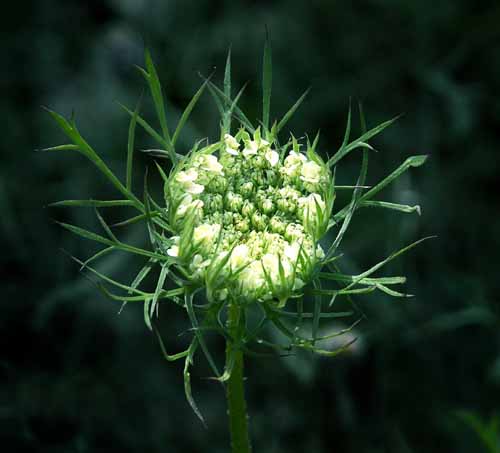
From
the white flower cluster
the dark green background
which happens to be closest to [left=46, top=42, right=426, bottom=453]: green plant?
the white flower cluster

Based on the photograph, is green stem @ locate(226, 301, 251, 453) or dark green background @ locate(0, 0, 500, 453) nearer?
green stem @ locate(226, 301, 251, 453)

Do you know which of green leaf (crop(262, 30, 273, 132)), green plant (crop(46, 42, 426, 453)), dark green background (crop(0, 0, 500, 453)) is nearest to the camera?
green plant (crop(46, 42, 426, 453))

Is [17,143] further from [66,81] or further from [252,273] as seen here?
[252,273]

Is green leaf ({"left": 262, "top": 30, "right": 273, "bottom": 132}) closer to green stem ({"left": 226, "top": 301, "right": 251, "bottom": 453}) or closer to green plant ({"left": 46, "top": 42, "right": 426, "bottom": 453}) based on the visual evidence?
green plant ({"left": 46, "top": 42, "right": 426, "bottom": 453})

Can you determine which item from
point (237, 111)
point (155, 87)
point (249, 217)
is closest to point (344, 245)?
point (237, 111)

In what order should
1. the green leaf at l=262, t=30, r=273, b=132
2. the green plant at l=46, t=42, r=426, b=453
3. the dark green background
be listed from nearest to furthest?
→ the green plant at l=46, t=42, r=426, b=453 → the green leaf at l=262, t=30, r=273, b=132 → the dark green background

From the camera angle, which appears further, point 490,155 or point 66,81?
point 66,81

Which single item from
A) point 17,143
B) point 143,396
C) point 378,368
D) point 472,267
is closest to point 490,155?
point 472,267
